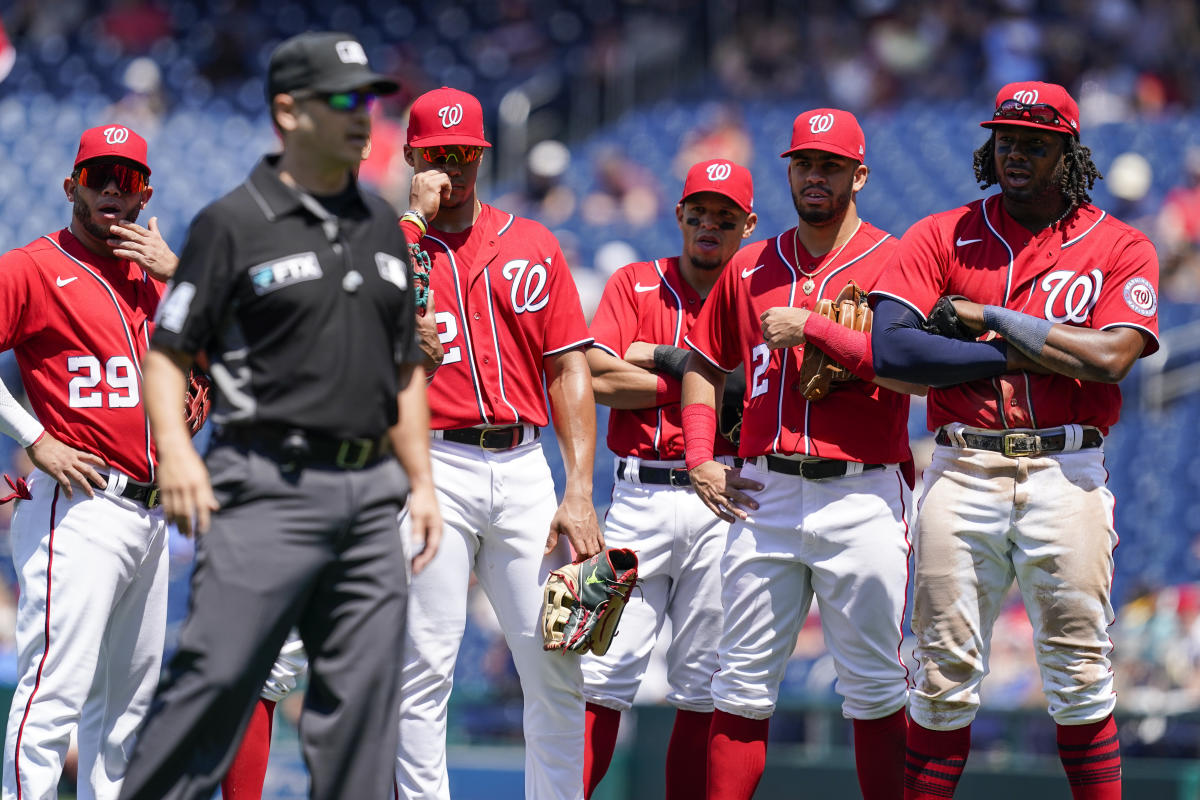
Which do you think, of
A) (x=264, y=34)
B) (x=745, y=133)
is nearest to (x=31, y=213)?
(x=264, y=34)

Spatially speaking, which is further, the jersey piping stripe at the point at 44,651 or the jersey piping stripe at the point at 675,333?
the jersey piping stripe at the point at 675,333

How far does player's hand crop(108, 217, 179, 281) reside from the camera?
14.6 ft

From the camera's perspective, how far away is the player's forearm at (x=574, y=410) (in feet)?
15.1

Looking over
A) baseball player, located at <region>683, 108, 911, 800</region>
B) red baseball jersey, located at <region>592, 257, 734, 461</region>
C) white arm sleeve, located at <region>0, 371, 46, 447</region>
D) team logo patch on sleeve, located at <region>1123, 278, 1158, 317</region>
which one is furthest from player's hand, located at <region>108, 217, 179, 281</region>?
team logo patch on sleeve, located at <region>1123, 278, 1158, 317</region>

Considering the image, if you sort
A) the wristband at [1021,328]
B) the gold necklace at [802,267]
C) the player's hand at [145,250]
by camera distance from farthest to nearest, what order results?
the gold necklace at [802,267] < the player's hand at [145,250] < the wristband at [1021,328]

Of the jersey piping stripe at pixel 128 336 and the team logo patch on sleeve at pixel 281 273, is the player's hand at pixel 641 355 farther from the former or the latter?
the team logo patch on sleeve at pixel 281 273

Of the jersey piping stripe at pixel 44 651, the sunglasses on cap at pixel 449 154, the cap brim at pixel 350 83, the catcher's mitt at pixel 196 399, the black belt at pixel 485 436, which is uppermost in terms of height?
the sunglasses on cap at pixel 449 154

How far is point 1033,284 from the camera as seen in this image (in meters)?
4.46

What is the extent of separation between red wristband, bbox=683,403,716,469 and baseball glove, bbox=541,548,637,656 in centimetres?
38

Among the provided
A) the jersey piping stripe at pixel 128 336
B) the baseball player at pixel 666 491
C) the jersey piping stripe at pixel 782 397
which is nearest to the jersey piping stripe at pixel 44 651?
the jersey piping stripe at pixel 128 336

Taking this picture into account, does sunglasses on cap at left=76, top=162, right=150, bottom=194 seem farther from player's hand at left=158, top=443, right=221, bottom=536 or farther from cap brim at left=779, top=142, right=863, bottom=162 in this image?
cap brim at left=779, top=142, right=863, bottom=162

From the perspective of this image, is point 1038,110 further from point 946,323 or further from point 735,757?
point 735,757

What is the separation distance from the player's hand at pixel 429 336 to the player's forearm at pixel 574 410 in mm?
438

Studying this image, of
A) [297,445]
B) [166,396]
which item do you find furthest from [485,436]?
[166,396]
